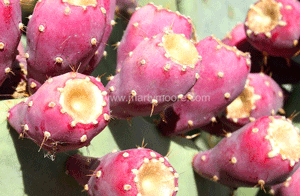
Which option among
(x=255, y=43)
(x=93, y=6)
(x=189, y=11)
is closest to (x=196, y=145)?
(x=255, y=43)

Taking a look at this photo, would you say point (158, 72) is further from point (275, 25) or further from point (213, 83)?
point (275, 25)

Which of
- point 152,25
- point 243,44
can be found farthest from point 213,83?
point 243,44

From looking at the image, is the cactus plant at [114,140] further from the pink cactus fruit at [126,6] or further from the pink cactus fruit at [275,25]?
the pink cactus fruit at [275,25]

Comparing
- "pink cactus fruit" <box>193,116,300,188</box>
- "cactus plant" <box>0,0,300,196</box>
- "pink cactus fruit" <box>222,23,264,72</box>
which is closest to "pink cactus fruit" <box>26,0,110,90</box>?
"cactus plant" <box>0,0,300,196</box>

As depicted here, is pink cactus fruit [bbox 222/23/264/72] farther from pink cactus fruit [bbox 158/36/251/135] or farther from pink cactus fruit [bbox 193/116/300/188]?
pink cactus fruit [bbox 193/116/300/188]

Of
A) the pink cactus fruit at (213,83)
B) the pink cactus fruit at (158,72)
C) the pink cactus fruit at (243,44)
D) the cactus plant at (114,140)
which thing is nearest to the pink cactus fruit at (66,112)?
the cactus plant at (114,140)

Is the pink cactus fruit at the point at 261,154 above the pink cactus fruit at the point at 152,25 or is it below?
below
